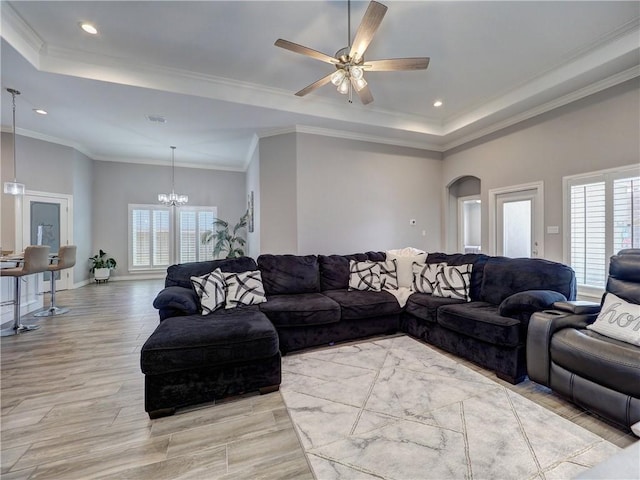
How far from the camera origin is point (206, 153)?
266 inches

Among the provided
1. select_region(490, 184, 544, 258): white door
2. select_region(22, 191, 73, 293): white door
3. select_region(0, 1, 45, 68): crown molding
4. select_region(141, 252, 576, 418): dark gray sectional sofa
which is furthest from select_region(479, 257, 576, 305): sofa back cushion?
select_region(22, 191, 73, 293): white door

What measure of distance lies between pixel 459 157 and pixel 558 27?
2794 millimetres

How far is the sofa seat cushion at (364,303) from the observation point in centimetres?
313

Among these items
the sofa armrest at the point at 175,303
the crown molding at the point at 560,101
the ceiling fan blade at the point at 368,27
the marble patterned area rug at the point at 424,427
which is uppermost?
the crown molding at the point at 560,101

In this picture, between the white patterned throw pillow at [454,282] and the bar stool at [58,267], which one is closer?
the white patterned throw pillow at [454,282]

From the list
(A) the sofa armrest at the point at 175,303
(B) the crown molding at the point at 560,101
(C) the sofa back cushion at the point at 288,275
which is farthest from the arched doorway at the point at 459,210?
(A) the sofa armrest at the point at 175,303

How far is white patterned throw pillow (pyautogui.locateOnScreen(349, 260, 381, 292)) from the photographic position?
3654mm

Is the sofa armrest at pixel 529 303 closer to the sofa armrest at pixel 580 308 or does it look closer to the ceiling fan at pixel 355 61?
the sofa armrest at pixel 580 308

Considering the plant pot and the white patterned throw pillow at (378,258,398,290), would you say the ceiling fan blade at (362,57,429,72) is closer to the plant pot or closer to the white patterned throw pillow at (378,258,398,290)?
the white patterned throw pillow at (378,258,398,290)

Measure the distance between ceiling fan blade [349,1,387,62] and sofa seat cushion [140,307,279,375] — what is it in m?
2.47

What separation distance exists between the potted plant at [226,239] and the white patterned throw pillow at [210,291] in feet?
10.6

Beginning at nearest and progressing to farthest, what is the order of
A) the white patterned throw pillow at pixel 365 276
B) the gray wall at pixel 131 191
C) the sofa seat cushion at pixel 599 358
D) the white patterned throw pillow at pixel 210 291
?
the sofa seat cushion at pixel 599 358 → the white patterned throw pillow at pixel 210 291 → the white patterned throw pillow at pixel 365 276 → the gray wall at pixel 131 191

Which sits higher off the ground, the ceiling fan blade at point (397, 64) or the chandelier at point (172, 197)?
the ceiling fan blade at point (397, 64)

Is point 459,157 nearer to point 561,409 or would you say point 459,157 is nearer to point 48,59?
point 561,409
